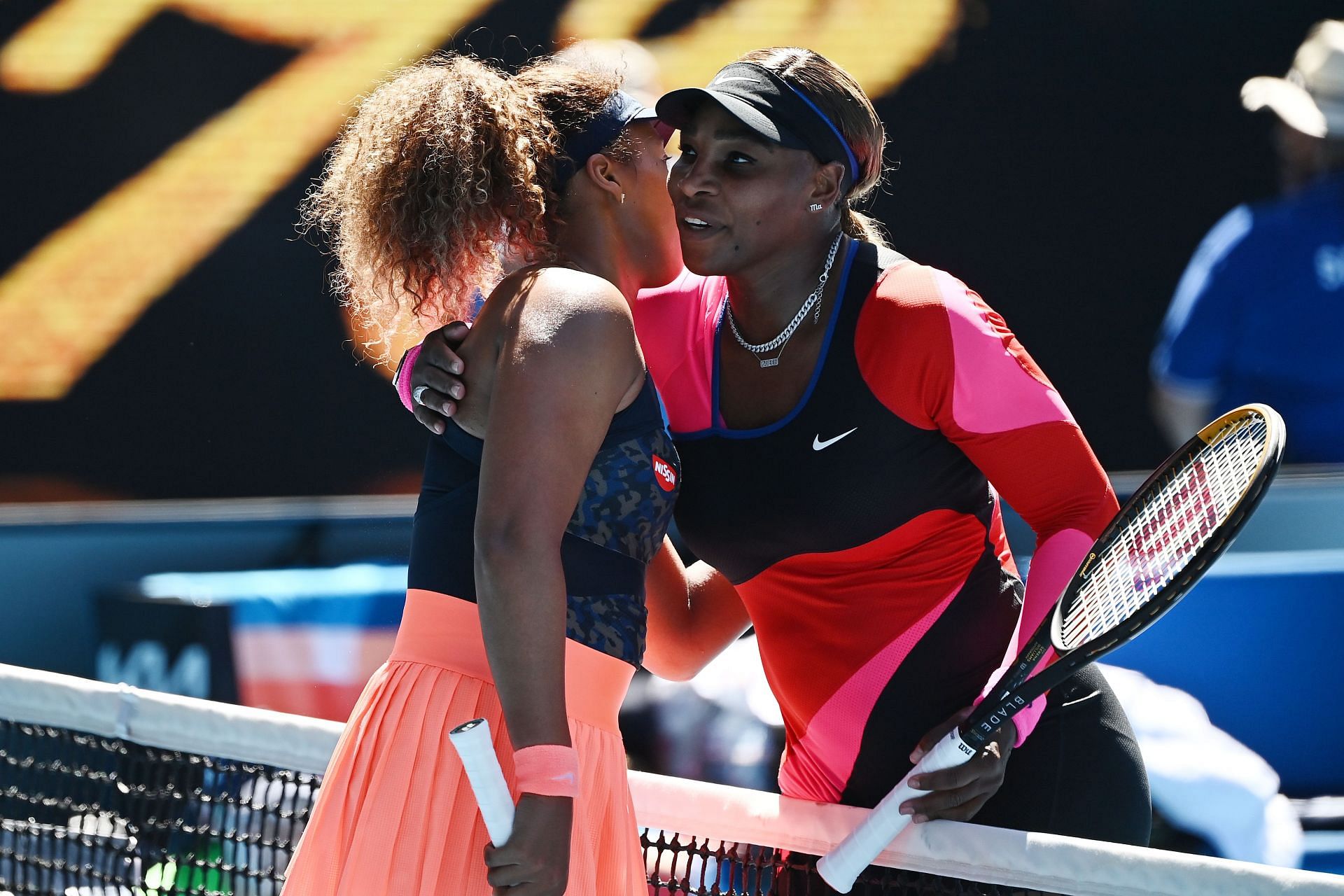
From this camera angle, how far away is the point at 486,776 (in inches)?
51.5

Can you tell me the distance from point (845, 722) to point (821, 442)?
0.41m

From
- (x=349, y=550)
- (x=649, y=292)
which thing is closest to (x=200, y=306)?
(x=349, y=550)

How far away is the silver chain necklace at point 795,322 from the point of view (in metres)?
1.83

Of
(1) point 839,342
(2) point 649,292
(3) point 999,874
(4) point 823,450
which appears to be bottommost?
(3) point 999,874

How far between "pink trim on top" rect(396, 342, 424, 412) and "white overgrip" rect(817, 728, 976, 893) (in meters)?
0.74

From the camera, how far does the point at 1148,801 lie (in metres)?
1.83

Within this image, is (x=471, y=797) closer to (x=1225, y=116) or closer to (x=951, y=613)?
(x=951, y=613)

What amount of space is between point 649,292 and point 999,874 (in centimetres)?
99

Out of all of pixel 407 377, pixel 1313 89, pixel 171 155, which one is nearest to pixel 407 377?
pixel 407 377

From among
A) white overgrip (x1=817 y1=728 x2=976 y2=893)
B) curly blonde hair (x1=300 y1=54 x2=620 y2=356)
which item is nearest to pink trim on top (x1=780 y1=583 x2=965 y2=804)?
white overgrip (x1=817 y1=728 x2=976 y2=893)

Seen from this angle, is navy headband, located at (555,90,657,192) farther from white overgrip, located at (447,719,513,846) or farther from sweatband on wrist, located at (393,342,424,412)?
white overgrip, located at (447,719,513,846)

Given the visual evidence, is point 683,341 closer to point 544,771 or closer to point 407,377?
point 407,377

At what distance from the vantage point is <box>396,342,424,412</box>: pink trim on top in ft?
5.27

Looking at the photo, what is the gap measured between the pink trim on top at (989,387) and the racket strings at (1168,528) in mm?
167
